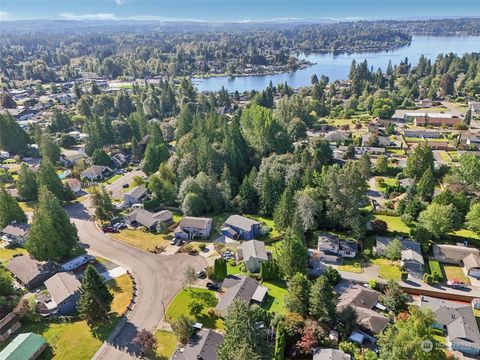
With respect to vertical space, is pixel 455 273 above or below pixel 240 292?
below

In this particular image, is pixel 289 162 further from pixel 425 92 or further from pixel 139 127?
pixel 425 92

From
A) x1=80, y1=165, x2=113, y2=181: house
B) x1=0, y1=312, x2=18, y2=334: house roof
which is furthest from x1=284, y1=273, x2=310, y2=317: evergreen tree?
x1=80, y1=165, x2=113, y2=181: house

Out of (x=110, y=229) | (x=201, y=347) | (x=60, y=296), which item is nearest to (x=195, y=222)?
(x=110, y=229)

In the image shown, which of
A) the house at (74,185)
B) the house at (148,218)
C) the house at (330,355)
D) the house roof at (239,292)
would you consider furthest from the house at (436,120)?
the house at (74,185)

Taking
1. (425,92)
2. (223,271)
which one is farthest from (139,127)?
(425,92)

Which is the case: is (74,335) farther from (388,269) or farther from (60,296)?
(388,269)
